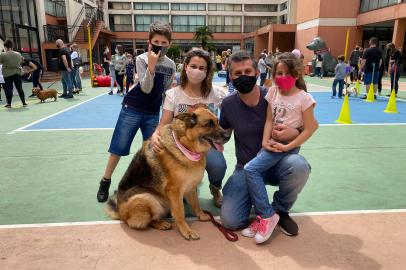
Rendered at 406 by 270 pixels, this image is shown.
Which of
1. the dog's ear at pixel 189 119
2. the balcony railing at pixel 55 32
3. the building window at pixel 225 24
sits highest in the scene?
the building window at pixel 225 24

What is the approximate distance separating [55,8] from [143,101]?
1218 inches

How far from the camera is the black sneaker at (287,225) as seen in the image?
10.2 ft

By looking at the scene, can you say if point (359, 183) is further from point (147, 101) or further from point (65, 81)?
point (65, 81)

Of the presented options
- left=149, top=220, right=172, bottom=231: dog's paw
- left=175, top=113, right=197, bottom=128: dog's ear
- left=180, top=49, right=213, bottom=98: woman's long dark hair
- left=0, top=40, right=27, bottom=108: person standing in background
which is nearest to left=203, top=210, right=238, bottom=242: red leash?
left=149, top=220, right=172, bottom=231: dog's paw

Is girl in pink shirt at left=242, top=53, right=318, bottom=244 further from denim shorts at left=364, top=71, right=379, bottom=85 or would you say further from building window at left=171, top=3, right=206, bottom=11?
building window at left=171, top=3, right=206, bottom=11

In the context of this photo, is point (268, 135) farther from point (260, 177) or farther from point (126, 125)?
point (126, 125)

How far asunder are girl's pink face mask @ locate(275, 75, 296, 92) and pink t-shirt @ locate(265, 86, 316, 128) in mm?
107

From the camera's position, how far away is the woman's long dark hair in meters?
3.38

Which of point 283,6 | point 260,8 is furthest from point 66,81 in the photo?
point 260,8

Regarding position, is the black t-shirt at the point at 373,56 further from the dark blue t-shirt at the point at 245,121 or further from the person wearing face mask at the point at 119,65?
the dark blue t-shirt at the point at 245,121

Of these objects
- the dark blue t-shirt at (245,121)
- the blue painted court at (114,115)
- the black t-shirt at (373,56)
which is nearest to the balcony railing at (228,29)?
the black t-shirt at (373,56)

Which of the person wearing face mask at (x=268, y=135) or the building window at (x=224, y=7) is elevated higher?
the building window at (x=224, y=7)

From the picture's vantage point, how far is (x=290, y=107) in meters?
3.13

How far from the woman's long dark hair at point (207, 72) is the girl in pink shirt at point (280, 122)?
2.31ft
